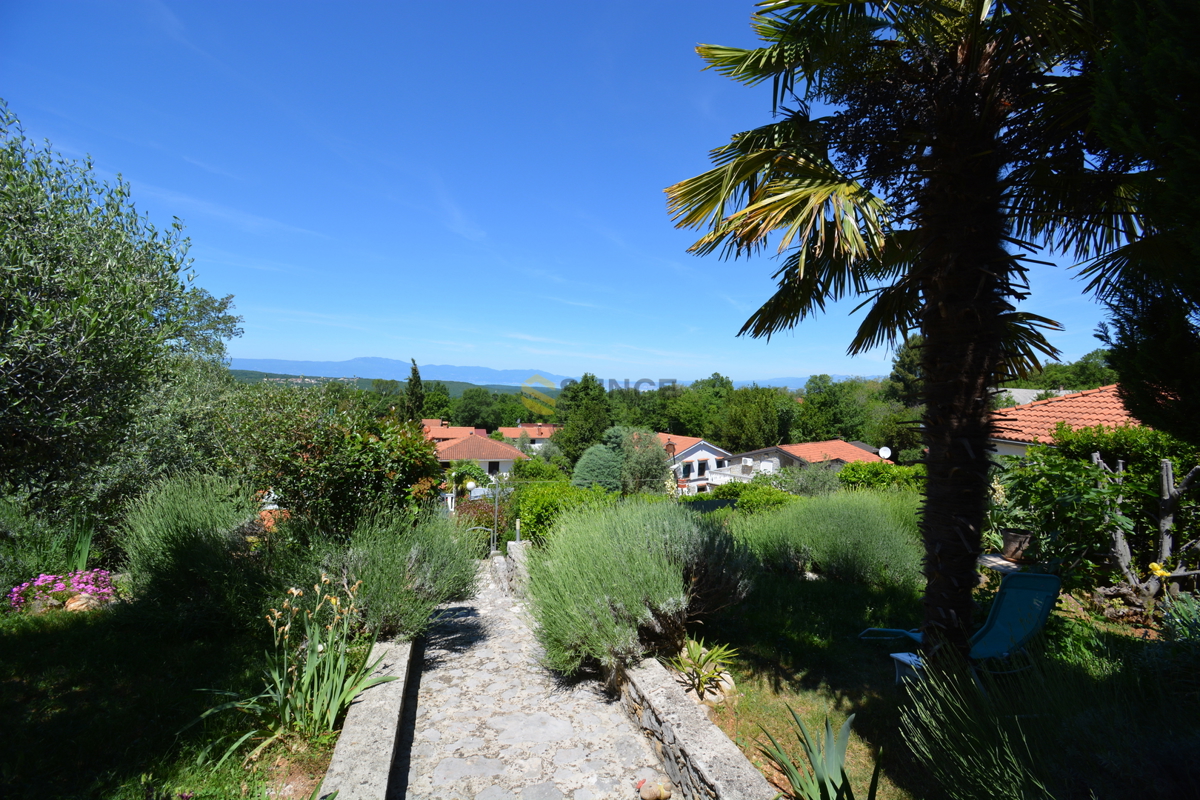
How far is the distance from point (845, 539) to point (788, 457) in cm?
3413

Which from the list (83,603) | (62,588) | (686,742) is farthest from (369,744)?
(62,588)

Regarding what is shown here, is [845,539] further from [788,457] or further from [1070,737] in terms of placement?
[788,457]

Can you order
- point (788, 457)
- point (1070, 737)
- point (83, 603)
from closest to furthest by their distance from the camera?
1. point (1070, 737)
2. point (83, 603)
3. point (788, 457)

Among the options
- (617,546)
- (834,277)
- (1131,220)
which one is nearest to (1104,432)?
(1131,220)

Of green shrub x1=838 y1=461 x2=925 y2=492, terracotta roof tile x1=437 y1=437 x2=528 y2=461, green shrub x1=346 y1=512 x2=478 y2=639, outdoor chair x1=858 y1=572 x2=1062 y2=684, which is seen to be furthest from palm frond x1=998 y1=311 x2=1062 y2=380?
terracotta roof tile x1=437 y1=437 x2=528 y2=461

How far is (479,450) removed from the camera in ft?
164

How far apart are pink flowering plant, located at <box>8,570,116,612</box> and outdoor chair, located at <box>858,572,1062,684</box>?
26.1 feet

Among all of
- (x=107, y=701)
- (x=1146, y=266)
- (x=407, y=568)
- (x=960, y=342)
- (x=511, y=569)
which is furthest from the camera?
(x=511, y=569)

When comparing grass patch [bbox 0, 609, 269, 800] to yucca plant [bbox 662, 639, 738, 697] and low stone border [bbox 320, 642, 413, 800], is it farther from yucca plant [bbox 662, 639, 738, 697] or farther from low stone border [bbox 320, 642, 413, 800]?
yucca plant [bbox 662, 639, 738, 697]

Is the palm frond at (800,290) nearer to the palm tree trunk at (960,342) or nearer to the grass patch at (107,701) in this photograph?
the palm tree trunk at (960,342)

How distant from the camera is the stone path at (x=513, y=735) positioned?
3.31 metres

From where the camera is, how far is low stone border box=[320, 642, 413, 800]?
2672 mm

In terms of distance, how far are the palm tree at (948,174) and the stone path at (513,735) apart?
2.28m

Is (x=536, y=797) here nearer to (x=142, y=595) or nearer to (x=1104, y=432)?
(x=142, y=595)
